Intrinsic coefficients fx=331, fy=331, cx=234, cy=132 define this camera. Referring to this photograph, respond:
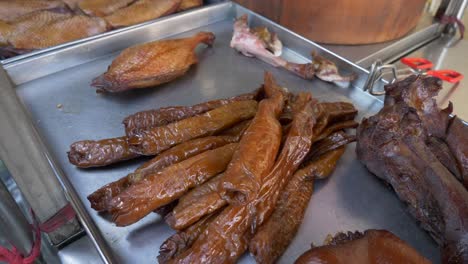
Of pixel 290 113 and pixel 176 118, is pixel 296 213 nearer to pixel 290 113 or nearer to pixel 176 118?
pixel 290 113

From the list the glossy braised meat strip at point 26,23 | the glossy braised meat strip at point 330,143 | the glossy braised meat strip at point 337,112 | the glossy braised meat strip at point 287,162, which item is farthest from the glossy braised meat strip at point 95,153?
the glossy braised meat strip at point 26,23

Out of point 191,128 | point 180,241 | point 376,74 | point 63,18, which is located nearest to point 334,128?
point 376,74

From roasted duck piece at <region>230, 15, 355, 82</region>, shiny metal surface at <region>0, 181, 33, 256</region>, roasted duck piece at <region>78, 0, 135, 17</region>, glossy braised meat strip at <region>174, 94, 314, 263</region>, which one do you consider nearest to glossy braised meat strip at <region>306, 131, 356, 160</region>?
glossy braised meat strip at <region>174, 94, 314, 263</region>

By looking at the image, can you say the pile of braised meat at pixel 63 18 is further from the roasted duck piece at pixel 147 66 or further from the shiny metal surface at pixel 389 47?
the shiny metal surface at pixel 389 47

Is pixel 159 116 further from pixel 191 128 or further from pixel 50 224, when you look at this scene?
pixel 50 224

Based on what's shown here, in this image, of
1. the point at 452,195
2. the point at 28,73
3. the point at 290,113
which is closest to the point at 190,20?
the point at 28,73

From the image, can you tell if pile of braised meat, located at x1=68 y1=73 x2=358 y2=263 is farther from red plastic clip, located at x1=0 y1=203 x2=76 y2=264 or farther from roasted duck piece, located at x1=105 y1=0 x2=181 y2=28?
roasted duck piece, located at x1=105 y1=0 x2=181 y2=28
